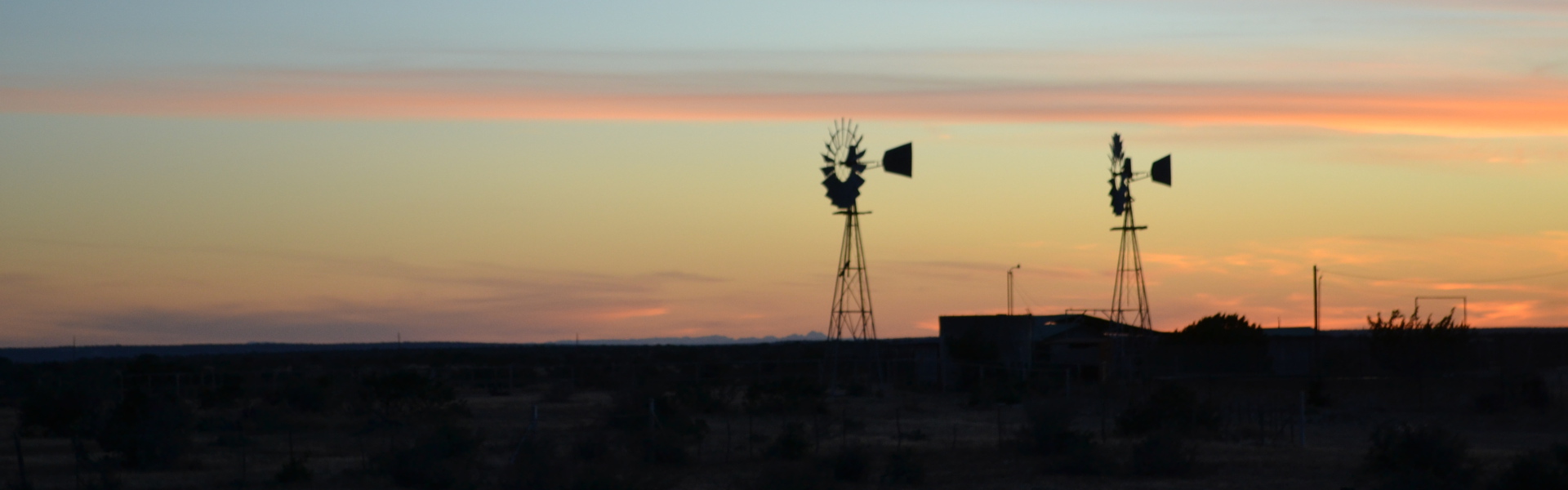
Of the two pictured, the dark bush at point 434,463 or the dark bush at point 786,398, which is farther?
the dark bush at point 786,398

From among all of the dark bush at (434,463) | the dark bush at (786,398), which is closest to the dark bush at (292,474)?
the dark bush at (434,463)

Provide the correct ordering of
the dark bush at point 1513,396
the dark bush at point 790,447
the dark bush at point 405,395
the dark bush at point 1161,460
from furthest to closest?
the dark bush at point 405,395, the dark bush at point 1513,396, the dark bush at point 790,447, the dark bush at point 1161,460

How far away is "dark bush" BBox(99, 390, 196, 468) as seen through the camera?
3177 cm

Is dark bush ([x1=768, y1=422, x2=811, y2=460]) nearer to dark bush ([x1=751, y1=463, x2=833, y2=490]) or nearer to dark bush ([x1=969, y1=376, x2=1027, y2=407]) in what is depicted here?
dark bush ([x1=751, y1=463, x2=833, y2=490])

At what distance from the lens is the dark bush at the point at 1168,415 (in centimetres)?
3947

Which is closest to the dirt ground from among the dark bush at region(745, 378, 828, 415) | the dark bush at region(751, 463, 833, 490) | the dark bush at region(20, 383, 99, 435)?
the dark bush at region(751, 463, 833, 490)

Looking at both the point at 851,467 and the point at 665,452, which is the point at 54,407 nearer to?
the point at 665,452

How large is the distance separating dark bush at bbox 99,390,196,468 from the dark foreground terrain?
49 mm

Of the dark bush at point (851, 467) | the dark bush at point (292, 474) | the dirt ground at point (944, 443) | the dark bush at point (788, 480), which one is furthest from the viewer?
the dark bush at point (851, 467)

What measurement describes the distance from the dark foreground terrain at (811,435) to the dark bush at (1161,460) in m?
0.04

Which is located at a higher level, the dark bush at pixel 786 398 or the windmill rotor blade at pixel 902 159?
the windmill rotor blade at pixel 902 159

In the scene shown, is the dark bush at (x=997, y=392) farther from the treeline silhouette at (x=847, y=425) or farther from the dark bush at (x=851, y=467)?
the dark bush at (x=851, y=467)

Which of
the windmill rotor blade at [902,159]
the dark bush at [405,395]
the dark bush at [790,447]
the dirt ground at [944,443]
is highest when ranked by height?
the windmill rotor blade at [902,159]

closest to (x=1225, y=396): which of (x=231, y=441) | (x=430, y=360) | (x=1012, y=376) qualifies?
(x=1012, y=376)
